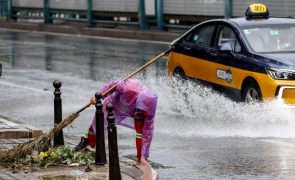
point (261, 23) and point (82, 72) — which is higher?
point (261, 23)

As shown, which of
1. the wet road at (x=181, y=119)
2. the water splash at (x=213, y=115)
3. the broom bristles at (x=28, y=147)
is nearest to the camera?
the broom bristles at (x=28, y=147)

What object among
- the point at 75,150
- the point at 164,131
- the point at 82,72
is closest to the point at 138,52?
the point at 82,72

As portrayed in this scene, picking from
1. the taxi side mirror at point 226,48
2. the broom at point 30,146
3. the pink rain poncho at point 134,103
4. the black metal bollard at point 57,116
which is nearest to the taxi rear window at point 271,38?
the taxi side mirror at point 226,48

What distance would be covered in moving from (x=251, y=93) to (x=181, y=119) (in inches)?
45.0

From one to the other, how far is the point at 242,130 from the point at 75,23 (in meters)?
25.8

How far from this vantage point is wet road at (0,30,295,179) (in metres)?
9.87

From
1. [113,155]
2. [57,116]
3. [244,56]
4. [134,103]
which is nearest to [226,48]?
[244,56]

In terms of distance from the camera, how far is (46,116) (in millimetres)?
13891

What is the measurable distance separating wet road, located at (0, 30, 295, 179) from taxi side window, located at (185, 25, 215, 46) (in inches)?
28.7

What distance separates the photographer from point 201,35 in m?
15.0

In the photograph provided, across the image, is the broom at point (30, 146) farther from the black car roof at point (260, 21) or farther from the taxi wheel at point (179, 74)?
the taxi wheel at point (179, 74)

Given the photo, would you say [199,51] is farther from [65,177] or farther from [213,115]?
[65,177]

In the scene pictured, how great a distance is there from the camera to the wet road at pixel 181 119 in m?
9.87

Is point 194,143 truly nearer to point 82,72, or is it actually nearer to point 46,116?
point 46,116
